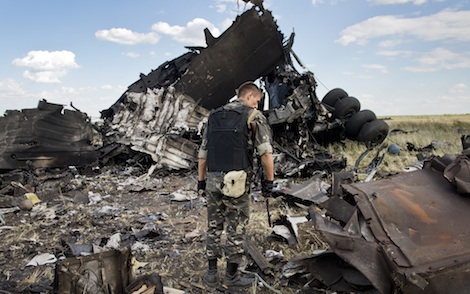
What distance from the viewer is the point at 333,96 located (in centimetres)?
1412

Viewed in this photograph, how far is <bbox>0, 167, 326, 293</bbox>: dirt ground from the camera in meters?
3.76

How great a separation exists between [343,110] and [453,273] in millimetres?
11572

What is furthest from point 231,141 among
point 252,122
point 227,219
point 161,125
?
point 161,125

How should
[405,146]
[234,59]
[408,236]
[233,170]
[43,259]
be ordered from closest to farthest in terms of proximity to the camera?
[408,236] → [233,170] → [43,259] → [234,59] → [405,146]

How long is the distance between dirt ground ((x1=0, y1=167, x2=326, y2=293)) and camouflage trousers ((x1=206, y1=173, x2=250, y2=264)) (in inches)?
14.2

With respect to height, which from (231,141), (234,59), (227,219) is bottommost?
(227,219)

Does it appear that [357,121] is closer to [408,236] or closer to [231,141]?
[231,141]

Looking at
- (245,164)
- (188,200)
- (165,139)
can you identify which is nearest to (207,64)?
(165,139)

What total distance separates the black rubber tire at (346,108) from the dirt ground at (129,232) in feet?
23.4

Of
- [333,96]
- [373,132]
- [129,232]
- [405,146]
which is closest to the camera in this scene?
[129,232]

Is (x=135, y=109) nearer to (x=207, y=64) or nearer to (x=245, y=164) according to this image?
(x=207, y=64)

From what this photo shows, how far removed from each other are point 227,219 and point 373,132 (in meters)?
10.5

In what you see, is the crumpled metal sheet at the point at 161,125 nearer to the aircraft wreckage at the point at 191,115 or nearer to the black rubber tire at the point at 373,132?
the aircraft wreckage at the point at 191,115

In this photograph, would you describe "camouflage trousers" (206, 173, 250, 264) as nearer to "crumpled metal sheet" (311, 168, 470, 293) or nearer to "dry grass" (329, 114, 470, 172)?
"crumpled metal sheet" (311, 168, 470, 293)
